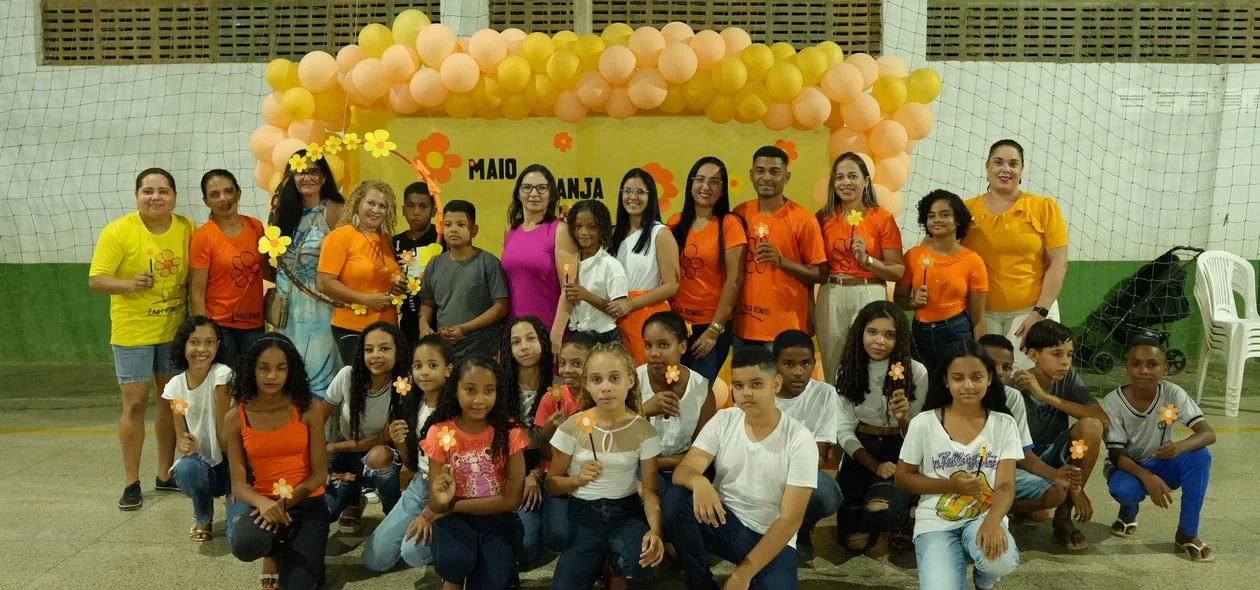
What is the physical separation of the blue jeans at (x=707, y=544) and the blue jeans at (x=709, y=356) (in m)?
1.06

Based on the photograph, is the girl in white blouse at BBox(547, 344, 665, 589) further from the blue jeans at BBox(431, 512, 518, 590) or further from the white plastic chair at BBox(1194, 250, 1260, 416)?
the white plastic chair at BBox(1194, 250, 1260, 416)

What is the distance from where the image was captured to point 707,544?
10.7 feet

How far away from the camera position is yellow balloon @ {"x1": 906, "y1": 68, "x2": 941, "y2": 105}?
559cm

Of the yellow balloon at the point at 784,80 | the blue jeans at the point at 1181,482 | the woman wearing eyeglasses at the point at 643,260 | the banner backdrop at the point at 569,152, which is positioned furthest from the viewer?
the banner backdrop at the point at 569,152

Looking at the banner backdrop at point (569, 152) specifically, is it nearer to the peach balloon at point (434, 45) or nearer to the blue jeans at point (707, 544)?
the peach balloon at point (434, 45)

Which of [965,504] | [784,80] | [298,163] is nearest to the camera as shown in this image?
[965,504]

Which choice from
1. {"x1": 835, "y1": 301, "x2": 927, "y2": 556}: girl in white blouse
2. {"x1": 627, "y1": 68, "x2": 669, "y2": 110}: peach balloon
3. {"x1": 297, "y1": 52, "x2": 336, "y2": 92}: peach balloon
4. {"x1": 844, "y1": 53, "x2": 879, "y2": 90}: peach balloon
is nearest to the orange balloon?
{"x1": 844, "y1": 53, "x2": 879, "y2": 90}: peach balloon

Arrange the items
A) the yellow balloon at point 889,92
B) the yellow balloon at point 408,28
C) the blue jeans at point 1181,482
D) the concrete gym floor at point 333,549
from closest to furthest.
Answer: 1. the concrete gym floor at point 333,549
2. the blue jeans at point 1181,482
3. the yellow balloon at point 408,28
4. the yellow balloon at point 889,92

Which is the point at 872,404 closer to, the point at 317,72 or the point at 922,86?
the point at 922,86

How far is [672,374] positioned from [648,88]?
220cm

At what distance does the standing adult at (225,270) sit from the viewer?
4434 millimetres

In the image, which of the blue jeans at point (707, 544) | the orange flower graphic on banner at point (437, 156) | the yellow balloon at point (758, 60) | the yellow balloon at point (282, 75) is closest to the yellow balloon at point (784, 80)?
the yellow balloon at point (758, 60)

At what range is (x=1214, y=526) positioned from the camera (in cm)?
409

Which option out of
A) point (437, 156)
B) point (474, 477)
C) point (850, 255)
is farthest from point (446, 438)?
point (437, 156)
